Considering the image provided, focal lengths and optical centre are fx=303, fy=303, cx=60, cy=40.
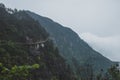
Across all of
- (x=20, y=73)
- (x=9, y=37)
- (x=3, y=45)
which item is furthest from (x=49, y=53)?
(x=20, y=73)

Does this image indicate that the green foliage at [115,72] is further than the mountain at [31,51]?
No

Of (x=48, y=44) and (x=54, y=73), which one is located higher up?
(x=48, y=44)

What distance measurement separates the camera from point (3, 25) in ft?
289

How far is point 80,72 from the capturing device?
9369cm

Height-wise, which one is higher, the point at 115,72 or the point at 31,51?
the point at 31,51

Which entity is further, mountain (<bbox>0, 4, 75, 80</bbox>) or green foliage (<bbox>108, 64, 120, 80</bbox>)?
mountain (<bbox>0, 4, 75, 80</bbox>)

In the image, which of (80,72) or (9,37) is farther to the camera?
(80,72)

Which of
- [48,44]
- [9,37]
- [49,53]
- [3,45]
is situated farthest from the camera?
[48,44]

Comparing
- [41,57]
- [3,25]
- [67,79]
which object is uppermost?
[3,25]

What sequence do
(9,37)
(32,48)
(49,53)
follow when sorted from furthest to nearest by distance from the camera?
(49,53) < (32,48) < (9,37)

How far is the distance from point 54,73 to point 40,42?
661 inches

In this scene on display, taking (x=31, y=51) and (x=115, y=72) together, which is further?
(x=31, y=51)

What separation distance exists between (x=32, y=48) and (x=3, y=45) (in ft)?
74.6

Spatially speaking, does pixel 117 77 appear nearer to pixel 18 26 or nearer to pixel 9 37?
pixel 9 37
